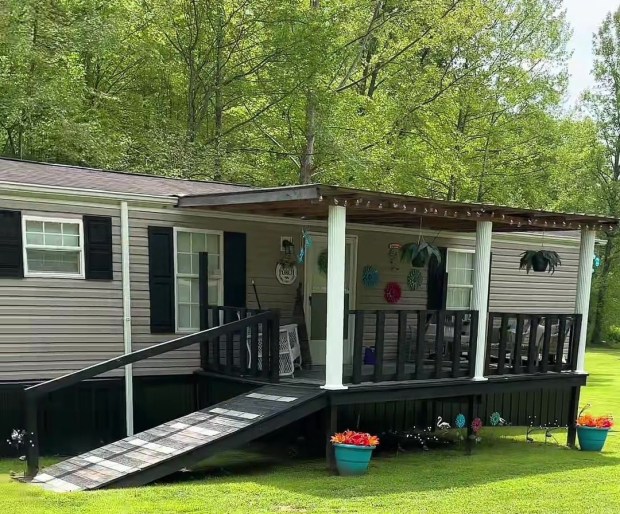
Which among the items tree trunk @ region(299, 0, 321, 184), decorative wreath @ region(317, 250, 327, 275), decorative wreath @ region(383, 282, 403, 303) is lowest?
decorative wreath @ region(383, 282, 403, 303)

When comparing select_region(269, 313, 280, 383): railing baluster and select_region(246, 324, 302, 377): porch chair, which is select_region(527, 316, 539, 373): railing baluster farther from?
select_region(269, 313, 280, 383): railing baluster

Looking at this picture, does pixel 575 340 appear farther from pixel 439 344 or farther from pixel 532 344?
pixel 439 344

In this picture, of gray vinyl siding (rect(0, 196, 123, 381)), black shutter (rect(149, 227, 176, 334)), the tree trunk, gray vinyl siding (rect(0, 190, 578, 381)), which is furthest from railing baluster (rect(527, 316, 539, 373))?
the tree trunk

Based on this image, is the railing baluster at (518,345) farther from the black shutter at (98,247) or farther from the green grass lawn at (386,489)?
the black shutter at (98,247)

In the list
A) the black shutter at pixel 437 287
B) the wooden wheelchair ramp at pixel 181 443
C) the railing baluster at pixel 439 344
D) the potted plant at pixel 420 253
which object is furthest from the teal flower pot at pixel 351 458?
the black shutter at pixel 437 287

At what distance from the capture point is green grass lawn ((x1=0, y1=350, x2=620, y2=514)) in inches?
212

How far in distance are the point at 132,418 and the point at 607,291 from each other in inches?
1049

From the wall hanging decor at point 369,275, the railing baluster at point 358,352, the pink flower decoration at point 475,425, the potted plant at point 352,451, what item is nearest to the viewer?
the potted plant at point 352,451

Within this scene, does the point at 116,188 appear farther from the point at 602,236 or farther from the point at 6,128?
the point at 602,236

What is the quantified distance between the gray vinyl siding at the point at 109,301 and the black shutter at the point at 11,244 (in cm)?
10

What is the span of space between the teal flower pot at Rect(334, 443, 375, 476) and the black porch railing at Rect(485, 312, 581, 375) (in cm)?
253

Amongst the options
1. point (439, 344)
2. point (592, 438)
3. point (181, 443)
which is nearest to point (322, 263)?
point (439, 344)

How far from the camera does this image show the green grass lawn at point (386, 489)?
5379 mm

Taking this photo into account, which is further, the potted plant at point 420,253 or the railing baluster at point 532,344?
the railing baluster at point 532,344
